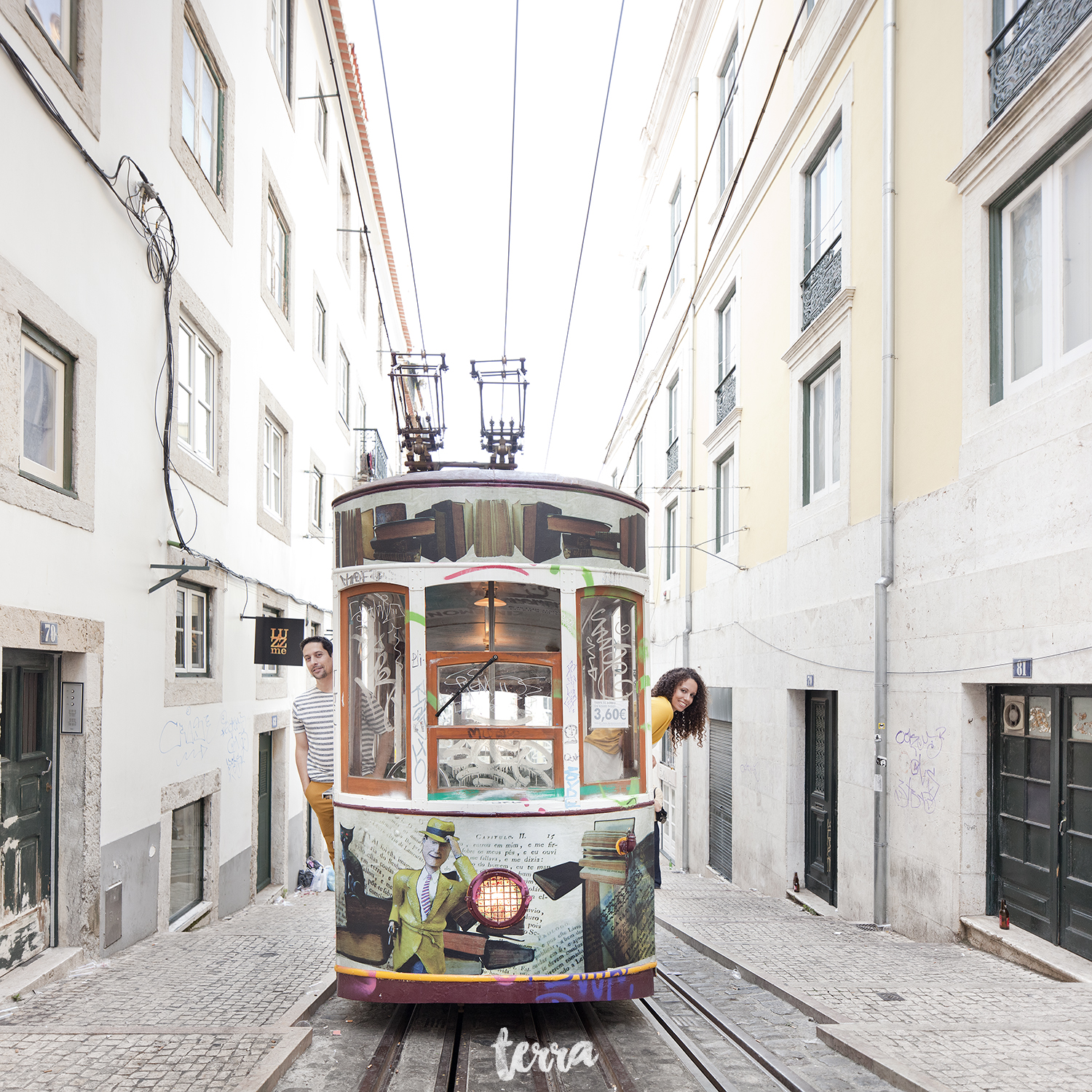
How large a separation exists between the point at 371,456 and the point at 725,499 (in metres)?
7.04

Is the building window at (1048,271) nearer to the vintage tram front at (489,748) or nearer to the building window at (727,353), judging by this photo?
the vintage tram front at (489,748)

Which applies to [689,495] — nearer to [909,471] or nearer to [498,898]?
[909,471]

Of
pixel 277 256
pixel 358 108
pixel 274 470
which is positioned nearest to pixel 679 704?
pixel 274 470

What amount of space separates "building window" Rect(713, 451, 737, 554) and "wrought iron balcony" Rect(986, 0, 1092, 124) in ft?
24.6

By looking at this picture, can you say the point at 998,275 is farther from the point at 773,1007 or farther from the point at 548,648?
the point at 773,1007

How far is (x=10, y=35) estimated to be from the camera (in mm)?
5574

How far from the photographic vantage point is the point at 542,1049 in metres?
5.05

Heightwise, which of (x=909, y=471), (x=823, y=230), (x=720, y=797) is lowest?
(x=720, y=797)

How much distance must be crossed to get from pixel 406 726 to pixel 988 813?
15.1 feet

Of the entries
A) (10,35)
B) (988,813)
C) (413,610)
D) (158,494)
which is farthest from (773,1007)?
(10,35)

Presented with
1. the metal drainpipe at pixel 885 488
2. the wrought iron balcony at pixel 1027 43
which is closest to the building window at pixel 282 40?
the metal drainpipe at pixel 885 488

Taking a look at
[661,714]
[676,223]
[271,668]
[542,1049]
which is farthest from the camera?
[676,223]

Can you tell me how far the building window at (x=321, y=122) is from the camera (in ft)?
52.2

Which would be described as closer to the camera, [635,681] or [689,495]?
[635,681]
